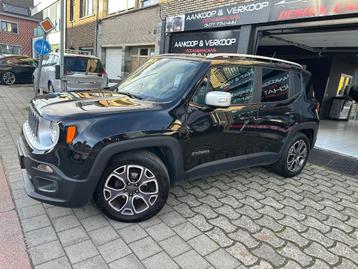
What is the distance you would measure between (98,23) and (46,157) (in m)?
14.6

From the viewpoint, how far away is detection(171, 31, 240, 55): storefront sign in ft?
25.4

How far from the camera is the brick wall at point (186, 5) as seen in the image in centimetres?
810

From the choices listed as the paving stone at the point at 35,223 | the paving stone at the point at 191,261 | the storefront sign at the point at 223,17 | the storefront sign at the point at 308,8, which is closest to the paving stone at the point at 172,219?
the paving stone at the point at 191,261

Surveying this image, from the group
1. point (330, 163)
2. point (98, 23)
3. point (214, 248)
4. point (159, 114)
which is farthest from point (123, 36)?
point (214, 248)

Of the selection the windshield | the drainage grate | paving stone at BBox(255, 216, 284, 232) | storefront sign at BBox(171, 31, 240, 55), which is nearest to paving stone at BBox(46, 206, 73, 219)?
the windshield

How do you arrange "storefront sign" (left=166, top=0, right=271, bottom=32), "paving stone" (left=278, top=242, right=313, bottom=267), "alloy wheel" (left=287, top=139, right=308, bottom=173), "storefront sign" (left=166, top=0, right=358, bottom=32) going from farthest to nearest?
→ "storefront sign" (left=166, top=0, right=271, bottom=32), "storefront sign" (left=166, top=0, right=358, bottom=32), "alloy wheel" (left=287, top=139, right=308, bottom=173), "paving stone" (left=278, top=242, right=313, bottom=267)

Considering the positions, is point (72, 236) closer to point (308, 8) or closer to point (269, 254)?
point (269, 254)

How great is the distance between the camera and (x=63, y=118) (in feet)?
8.50

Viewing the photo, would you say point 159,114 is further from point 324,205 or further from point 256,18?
point 256,18

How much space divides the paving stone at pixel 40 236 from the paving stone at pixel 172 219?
1.08 m

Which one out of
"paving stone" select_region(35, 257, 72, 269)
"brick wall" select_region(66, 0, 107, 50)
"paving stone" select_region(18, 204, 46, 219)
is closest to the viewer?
"paving stone" select_region(35, 257, 72, 269)

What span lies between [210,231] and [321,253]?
1050 millimetres

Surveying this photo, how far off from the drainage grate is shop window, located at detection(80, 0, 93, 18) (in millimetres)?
15136

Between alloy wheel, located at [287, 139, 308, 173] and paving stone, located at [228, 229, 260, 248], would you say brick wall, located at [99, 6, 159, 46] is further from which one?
paving stone, located at [228, 229, 260, 248]
